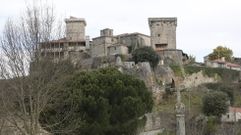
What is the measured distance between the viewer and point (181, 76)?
68.2 m

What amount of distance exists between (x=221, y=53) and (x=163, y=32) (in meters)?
16.9

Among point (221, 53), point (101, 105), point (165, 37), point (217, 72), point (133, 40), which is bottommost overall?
point (101, 105)

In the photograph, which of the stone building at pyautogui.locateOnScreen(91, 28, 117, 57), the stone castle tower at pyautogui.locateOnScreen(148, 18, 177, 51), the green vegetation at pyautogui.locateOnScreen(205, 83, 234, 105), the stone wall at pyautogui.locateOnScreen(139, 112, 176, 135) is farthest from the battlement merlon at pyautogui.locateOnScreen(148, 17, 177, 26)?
the stone wall at pyautogui.locateOnScreen(139, 112, 176, 135)

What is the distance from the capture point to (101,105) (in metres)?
29.3

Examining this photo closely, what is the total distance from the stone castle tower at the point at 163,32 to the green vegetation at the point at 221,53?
14.6 metres

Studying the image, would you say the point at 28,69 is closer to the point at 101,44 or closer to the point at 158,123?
the point at 158,123

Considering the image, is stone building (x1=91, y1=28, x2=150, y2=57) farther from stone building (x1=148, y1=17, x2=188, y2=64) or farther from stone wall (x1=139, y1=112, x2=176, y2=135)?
stone wall (x1=139, y1=112, x2=176, y2=135)

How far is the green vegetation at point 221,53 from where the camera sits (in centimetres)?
8844

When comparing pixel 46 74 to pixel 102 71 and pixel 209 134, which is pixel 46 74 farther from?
pixel 209 134

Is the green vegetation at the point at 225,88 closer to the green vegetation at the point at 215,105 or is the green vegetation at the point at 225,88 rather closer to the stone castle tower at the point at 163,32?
the green vegetation at the point at 215,105

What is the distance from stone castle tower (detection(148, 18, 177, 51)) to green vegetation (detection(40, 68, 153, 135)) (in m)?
42.8

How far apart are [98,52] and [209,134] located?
27611 mm

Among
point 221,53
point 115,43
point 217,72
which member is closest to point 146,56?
point 115,43

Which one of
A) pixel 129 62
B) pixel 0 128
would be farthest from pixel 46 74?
pixel 129 62
